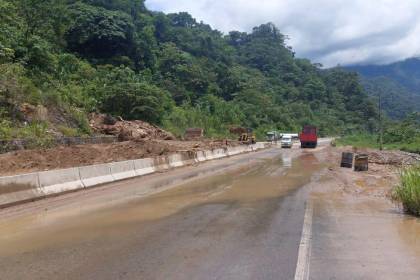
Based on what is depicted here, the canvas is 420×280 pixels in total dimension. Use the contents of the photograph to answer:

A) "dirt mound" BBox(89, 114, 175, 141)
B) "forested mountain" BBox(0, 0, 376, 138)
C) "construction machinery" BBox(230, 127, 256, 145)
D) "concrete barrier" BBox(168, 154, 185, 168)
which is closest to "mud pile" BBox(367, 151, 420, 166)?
"concrete barrier" BBox(168, 154, 185, 168)

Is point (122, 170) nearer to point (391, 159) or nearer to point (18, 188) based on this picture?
point (18, 188)

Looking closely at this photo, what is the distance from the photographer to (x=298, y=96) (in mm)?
137750

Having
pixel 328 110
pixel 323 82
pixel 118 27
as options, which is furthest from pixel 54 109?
pixel 323 82

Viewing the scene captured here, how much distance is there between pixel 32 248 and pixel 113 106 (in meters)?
42.5

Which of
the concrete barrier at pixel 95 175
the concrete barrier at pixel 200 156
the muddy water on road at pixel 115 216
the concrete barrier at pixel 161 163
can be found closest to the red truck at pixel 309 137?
the concrete barrier at pixel 200 156

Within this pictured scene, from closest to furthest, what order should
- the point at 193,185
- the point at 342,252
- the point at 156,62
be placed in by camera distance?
1. the point at 342,252
2. the point at 193,185
3. the point at 156,62

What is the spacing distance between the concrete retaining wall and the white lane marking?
26.1ft

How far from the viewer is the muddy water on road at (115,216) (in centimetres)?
905

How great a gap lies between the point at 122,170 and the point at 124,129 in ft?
62.3

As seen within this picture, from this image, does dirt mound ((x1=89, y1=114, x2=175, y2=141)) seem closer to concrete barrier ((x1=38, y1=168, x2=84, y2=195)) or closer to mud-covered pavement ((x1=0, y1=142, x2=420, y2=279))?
concrete barrier ((x1=38, y1=168, x2=84, y2=195))

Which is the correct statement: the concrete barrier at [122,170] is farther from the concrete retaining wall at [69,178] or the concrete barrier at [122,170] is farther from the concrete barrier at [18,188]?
the concrete barrier at [18,188]

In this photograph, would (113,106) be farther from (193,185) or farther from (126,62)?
(193,185)

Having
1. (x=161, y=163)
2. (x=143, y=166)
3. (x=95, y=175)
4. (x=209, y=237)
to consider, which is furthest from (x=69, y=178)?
(x=161, y=163)

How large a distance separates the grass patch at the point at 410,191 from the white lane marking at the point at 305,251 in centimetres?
257
